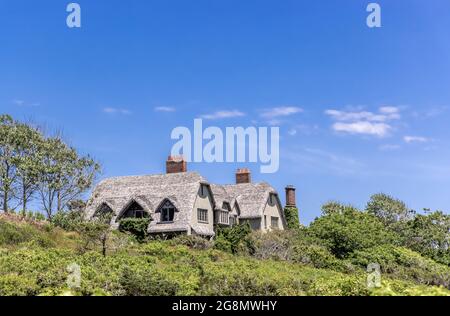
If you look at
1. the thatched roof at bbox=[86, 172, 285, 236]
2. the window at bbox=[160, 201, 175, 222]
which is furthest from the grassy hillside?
the window at bbox=[160, 201, 175, 222]

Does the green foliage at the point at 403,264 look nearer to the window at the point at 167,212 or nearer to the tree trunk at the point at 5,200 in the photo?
the window at the point at 167,212

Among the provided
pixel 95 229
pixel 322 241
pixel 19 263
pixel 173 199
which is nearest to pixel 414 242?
pixel 322 241

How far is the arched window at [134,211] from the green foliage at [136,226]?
1956 millimetres

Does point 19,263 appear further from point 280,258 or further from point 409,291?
point 280,258

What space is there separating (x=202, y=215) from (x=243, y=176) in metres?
11.6

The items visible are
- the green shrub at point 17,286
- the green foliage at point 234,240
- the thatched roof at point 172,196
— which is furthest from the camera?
the thatched roof at point 172,196

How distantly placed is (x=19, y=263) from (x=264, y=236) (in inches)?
993

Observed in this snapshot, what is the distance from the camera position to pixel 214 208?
54.8 m

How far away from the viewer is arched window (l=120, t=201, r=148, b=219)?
52250 millimetres

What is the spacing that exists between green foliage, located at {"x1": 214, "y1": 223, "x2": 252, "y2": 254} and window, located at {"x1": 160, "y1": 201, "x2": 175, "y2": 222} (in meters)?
4.45

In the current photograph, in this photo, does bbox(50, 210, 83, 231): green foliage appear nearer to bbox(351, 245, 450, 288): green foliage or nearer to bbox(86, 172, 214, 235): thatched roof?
bbox(86, 172, 214, 235): thatched roof

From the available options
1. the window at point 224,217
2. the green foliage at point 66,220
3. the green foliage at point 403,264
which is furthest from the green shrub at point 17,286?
the window at point 224,217

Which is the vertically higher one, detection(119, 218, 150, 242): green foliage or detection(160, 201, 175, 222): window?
detection(160, 201, 175, 222): window

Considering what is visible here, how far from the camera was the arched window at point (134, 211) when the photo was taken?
52.2 m
